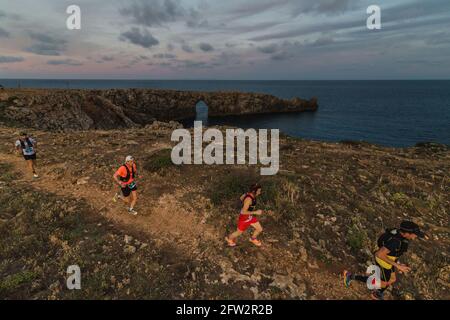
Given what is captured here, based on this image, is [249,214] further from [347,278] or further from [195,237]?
[347,278]

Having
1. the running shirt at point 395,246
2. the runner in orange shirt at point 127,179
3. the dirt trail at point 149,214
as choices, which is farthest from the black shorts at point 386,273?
the runner in orange shirt at point 127,179

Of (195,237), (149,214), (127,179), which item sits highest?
(127,179)

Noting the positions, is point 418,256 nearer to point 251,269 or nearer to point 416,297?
point 416,297

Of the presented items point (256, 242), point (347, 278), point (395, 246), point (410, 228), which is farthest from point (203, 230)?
point (410, 228)

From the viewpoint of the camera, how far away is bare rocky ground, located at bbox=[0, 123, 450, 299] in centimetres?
701

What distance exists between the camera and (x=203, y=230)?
929 centimetres

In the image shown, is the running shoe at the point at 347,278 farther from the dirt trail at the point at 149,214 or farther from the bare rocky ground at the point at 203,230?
the dirt trail at the point at 149,214

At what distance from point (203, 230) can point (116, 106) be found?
189 feet

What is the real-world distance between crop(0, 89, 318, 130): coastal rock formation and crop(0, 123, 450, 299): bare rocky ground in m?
24.9

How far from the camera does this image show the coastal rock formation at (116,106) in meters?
35.4

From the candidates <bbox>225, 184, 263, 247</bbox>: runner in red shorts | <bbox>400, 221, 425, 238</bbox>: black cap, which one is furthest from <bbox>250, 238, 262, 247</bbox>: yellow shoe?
<bbox>400, 221, 425, 238</bbox>: black cap

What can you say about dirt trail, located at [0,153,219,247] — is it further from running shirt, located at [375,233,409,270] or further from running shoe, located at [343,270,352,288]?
running shirt, located at [375,233,409,270]
